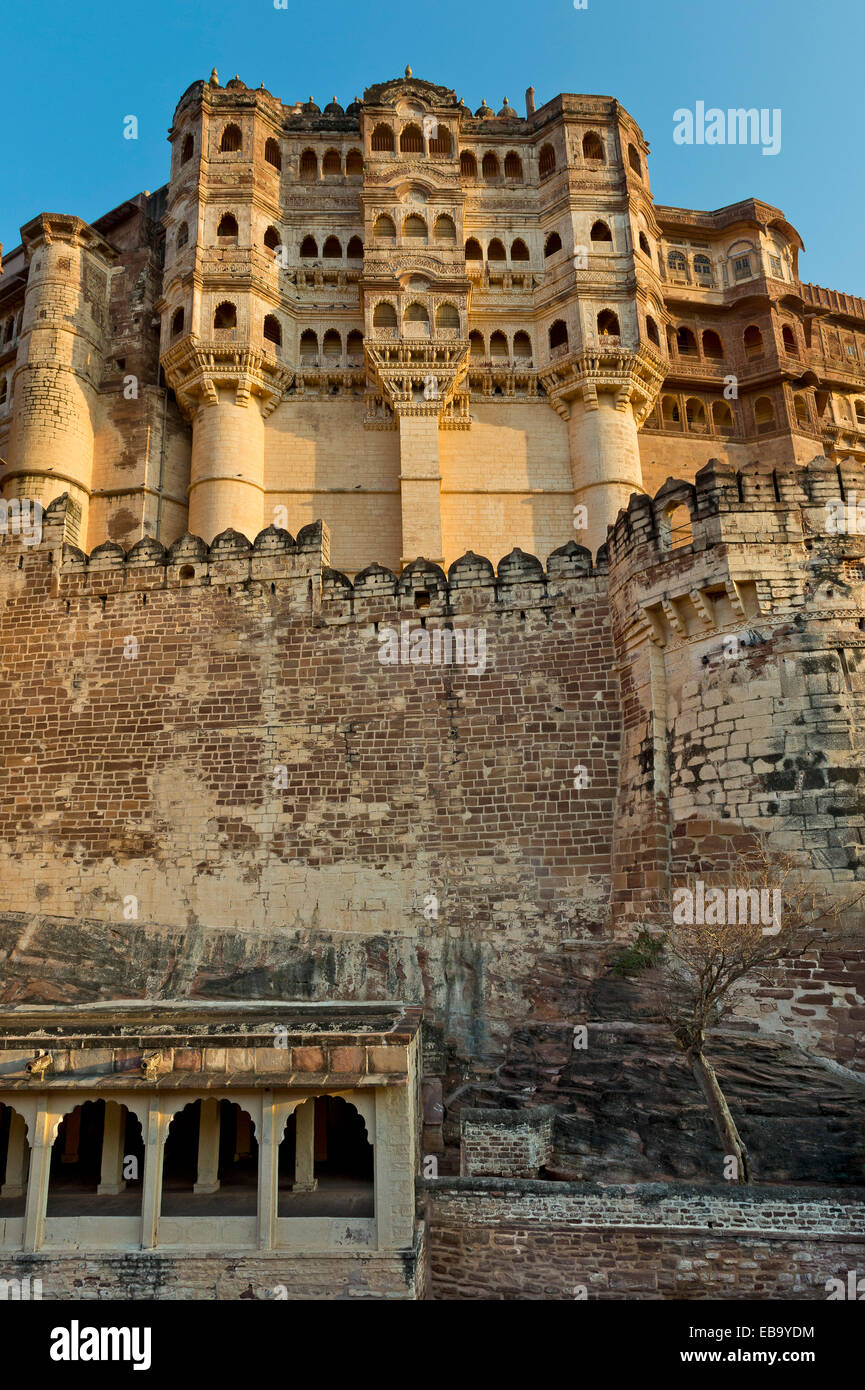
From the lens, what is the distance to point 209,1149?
10797 millimetres

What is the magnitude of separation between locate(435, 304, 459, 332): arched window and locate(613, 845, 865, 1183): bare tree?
20.7m

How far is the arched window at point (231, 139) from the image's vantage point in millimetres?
30272

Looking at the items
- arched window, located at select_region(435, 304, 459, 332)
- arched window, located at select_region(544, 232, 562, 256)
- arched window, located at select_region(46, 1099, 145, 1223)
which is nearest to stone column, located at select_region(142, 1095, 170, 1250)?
arched window, located at select_region(46, 1099, 145, 1223)

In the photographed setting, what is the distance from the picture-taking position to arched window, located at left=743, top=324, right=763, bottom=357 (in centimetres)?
3322

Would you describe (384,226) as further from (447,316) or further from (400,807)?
(400,807)

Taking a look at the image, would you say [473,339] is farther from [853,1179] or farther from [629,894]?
[853,1179]

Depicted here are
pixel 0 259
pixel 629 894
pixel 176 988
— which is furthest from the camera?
pixel 0 259

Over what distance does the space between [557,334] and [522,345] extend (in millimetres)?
1104

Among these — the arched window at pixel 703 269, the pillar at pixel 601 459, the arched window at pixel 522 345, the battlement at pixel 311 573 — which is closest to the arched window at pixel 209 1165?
the battlement at pixel 311 573

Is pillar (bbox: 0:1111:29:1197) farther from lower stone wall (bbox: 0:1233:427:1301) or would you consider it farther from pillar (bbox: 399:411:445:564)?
pillar (bbox: 399:411:445:564)

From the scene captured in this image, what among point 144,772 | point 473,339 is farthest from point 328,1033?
point 473,339

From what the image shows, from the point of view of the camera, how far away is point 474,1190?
9.98 metres

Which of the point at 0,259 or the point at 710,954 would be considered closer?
the point at 710,954

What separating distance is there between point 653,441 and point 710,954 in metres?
23.8
